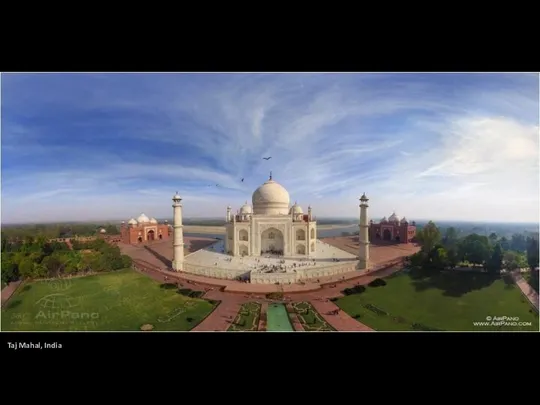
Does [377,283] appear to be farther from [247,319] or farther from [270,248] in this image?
[270,248]

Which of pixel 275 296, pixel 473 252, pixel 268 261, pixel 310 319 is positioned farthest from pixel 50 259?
pixel 473 252

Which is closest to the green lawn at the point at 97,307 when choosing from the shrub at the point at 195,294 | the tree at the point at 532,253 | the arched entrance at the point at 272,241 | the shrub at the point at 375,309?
the shrub at the point at 195,294

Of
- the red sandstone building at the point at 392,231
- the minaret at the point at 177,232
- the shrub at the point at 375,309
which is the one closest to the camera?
the shrub at the point at 375,309

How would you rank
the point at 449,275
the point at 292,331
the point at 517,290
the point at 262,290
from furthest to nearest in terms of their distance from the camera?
the point at 262,290 < the point at 449,275 < the point at 517,290 < the point at 292,331

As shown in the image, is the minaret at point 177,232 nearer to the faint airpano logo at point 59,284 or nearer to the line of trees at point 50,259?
the line of trees at point 50,259
